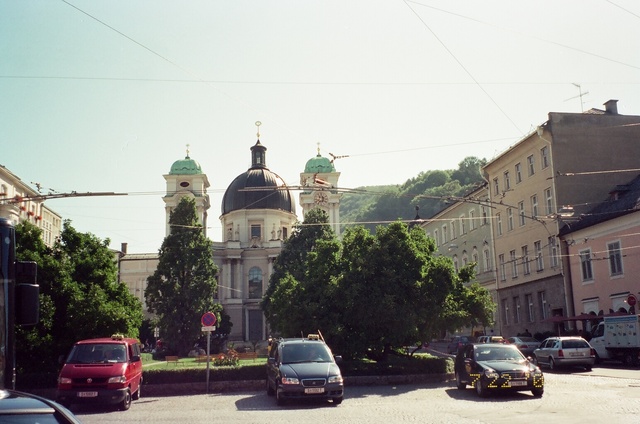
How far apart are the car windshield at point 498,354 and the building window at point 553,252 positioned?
25.8 metres

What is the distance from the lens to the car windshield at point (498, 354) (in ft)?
62.2

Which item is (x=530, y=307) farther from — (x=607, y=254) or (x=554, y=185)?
(x=607, y=254)

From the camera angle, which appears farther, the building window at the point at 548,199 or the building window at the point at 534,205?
the building window at the point at 534,205

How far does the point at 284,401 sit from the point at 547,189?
31.9 metres

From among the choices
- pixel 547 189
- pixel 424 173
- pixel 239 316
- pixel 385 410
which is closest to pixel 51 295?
pixel 385 410

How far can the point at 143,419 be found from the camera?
50.6 ft

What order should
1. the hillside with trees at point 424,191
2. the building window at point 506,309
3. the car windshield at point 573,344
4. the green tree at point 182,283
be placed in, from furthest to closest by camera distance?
1. the hillside with trees at point 424,191
2. the building window at point 506,309
3. the green tree at point 182,283
4. the car windshield at point 573,344

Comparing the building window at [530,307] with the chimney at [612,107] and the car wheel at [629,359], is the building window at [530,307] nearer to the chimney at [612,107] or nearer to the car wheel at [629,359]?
the chimney at [612,107]

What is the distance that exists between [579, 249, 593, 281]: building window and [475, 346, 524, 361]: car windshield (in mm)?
22598

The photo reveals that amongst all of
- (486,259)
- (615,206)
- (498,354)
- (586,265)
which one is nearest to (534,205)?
(586,265)

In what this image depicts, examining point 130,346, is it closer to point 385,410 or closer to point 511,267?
point 385,410

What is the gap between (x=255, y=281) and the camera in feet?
282

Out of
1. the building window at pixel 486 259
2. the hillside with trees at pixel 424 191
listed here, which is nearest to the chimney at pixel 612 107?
the building window at pixel 486 259

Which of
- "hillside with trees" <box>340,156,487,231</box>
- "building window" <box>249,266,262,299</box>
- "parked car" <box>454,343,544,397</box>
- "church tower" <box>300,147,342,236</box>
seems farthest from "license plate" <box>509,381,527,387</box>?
"hillside with trees" <box>340,156,487,231</box>
